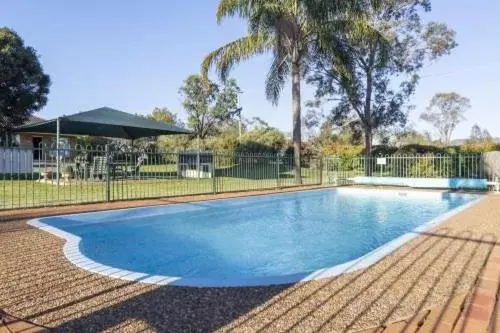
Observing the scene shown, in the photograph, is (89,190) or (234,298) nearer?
(234,298)

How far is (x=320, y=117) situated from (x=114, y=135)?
11.8 metres

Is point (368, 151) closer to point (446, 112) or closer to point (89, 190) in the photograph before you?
point (89, 190)

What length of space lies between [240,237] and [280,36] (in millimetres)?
9548

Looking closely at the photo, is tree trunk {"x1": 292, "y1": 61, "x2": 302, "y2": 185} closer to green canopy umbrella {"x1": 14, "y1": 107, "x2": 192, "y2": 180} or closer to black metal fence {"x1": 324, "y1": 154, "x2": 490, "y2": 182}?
black metal fence {"x1": 324, "y1": 154, "x2": 490, "y2": 182}

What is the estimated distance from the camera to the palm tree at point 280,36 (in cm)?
1412

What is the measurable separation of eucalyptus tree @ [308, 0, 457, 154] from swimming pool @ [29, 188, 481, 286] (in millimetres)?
9175

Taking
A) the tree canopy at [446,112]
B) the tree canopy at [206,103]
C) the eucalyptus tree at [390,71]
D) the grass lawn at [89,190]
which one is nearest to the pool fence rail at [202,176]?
the grass lawn at [89,190]

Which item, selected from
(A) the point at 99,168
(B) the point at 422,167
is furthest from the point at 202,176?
(B) the point at 422,167

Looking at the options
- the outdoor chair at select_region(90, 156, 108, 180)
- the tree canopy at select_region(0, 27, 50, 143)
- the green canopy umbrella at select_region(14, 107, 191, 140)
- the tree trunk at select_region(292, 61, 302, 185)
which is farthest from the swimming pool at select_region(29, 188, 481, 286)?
the tree canopy at select_region(0, 27, 50, 143)

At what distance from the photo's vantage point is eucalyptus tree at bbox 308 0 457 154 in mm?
20125

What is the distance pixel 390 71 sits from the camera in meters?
21.2

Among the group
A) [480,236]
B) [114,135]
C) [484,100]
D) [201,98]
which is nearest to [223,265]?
[480,236]

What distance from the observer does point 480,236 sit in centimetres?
598

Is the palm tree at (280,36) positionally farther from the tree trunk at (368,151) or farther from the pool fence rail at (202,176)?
the tree trunk at (368,151)
